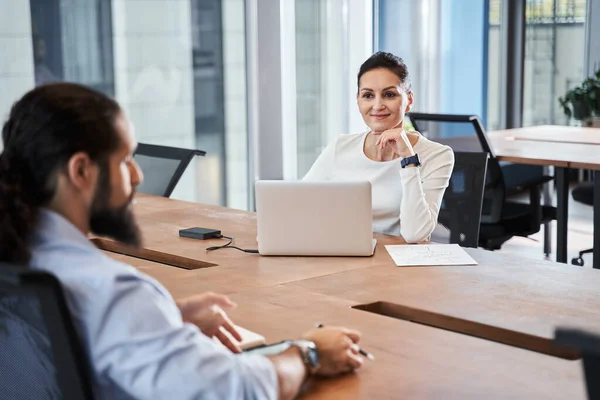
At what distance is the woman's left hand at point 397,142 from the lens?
2922 millimetres

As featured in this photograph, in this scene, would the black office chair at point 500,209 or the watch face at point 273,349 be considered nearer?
the watch face at point 273,349

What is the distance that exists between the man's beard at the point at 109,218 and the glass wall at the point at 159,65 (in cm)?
329

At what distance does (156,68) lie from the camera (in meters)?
5.34

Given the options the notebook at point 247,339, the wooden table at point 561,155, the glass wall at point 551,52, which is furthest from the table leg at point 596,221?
the glass wall at point 551,52

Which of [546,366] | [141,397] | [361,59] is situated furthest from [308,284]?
[361,59]

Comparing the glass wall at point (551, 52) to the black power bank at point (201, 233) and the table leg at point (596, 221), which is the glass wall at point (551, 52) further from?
the black power bank at point (201, 233)

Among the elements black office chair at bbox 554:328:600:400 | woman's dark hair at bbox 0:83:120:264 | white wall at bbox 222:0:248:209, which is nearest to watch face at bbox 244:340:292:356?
woman's dark hair at bbox 0:83:120:264

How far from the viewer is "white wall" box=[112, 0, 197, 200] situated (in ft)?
16.9

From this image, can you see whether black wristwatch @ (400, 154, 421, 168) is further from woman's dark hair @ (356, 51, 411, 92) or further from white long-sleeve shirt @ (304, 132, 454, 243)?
woman's dark hair @ (356, 51, 411, 92)

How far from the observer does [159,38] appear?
531 centimetres

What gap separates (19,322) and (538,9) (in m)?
7.56

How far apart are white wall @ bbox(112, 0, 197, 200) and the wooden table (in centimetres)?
192

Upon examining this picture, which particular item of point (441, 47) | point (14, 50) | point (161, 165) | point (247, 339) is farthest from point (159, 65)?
point (247, 339)

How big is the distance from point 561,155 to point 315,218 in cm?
234
